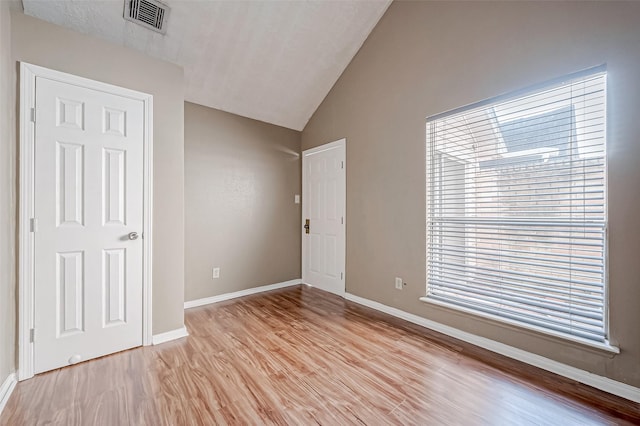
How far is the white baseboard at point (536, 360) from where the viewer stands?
1.71 metres

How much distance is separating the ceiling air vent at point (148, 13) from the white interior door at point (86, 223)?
0.71 metres

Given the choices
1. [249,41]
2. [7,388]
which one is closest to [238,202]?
[249,41]

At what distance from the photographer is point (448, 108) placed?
2.57 m

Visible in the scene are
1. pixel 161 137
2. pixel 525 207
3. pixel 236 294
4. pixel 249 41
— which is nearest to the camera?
pixel 525 207

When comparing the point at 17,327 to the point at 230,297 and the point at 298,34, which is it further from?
the point at 298,34

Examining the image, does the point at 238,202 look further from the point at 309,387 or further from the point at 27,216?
the point at 309,387

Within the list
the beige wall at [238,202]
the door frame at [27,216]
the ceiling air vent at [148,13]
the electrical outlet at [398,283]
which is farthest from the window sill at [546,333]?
the ceiling air vent at [148,13]

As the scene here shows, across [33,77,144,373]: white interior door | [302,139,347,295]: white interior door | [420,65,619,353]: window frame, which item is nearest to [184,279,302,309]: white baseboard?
[302,139,347,295]: white interior door

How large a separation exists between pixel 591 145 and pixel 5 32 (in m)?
3.96

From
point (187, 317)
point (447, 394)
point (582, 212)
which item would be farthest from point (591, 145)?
point (187, 317)

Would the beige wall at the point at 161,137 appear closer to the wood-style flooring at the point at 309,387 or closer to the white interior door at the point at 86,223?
the white interior door at the point at 86,223

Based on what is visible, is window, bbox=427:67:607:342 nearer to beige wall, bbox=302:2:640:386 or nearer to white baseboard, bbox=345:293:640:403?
beige wall, bbox=302:2:640:386

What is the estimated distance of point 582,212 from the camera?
6.16 feet

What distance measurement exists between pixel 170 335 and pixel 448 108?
3.31 metres
